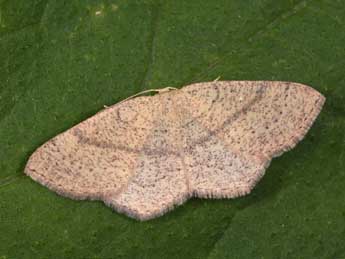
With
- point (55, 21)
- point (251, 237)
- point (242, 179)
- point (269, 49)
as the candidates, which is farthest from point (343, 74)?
point (55, 21)

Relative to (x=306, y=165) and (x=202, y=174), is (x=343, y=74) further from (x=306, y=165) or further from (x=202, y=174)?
(x=202, y=174)

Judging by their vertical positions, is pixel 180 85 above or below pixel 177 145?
above

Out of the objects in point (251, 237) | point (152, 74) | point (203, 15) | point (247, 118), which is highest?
point (203, 15)
